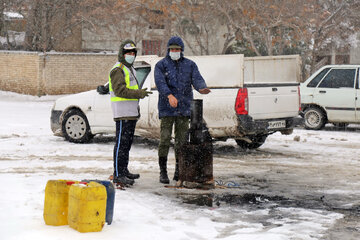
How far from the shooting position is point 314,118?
16453mm

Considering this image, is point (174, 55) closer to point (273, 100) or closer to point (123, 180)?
point (123, 180)

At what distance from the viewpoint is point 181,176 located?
27.5 ft

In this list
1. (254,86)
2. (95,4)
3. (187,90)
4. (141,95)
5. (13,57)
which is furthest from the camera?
(95,4)

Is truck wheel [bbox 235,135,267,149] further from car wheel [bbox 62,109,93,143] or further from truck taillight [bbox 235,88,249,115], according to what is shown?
car wheel [bbox 62,109,93,143]

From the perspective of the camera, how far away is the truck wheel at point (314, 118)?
16312 mm

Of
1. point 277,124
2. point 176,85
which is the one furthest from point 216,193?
point 277,124

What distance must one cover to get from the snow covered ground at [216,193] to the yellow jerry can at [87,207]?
0.09m

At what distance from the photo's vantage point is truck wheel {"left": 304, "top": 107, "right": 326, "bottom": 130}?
53.5ft

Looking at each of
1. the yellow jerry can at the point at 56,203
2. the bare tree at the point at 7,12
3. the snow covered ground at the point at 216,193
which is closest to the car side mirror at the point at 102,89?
the snow covered ground at the point at 216,193

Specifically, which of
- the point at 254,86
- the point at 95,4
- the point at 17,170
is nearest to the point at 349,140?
the point at 254,86

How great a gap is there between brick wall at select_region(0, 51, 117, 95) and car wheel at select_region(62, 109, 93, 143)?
15.1 m

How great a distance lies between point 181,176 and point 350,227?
2.60 meters

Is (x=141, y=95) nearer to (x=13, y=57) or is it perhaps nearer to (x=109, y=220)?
(x=109, y=220)

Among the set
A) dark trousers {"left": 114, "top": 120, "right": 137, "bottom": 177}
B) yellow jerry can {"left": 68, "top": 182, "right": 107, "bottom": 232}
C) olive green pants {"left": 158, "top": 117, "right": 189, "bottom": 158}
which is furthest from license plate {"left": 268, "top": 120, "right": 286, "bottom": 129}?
yellow jerry can {"left": 68, "top": 182, "right": 107, "bottom": 232}
